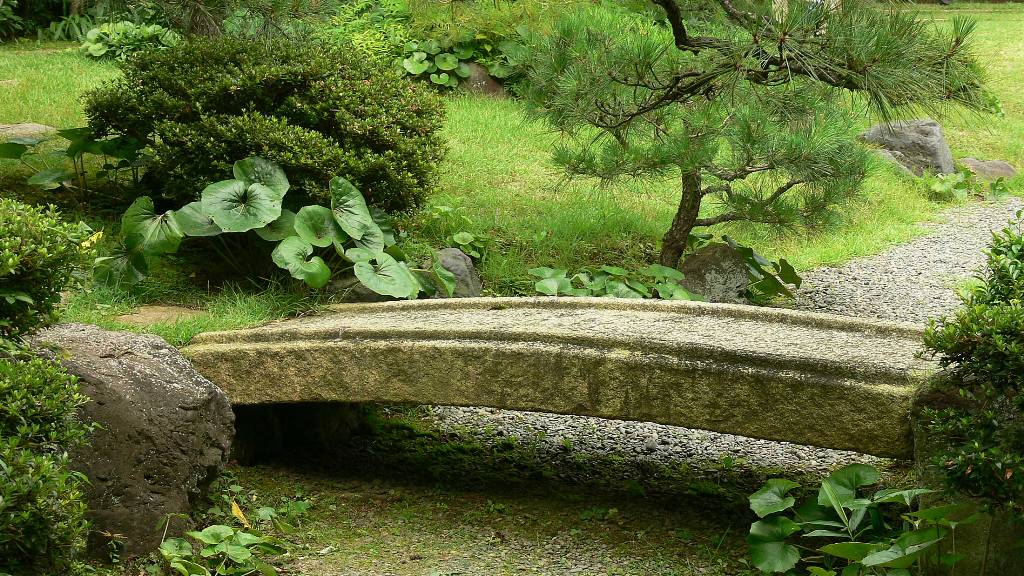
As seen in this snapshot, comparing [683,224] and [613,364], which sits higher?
[613,364]

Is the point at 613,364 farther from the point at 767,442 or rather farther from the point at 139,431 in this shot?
the point at 139,431

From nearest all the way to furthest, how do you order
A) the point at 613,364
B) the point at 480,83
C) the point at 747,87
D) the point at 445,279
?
the point at 613,364
the point at 747,87
the point at 445,279
the point at 480,83

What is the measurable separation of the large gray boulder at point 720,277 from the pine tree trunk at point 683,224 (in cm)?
13

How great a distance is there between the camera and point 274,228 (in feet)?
13.5

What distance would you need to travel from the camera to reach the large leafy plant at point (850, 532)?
2.49 m

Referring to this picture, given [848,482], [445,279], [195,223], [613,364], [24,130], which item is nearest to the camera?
→ [848,482]

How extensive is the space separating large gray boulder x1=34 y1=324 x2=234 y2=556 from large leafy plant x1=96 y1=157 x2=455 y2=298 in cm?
87

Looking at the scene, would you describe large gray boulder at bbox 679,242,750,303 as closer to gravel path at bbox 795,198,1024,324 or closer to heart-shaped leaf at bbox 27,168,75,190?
gravel path at bbox 795,198,1024,324

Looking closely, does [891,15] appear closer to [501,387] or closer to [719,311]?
[719,311]

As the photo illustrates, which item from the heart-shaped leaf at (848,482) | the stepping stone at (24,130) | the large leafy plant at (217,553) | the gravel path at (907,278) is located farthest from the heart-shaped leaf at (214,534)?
the stepping stone at (24,130)

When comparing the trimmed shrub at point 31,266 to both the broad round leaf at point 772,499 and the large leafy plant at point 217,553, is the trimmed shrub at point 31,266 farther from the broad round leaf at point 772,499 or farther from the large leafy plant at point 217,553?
the broad round leaf at point 772,499

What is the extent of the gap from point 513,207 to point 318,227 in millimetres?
2378

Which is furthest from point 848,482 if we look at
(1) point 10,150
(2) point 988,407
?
(1) point 10,150

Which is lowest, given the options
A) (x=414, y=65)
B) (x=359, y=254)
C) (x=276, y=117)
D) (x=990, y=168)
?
(x=990, y=168)
